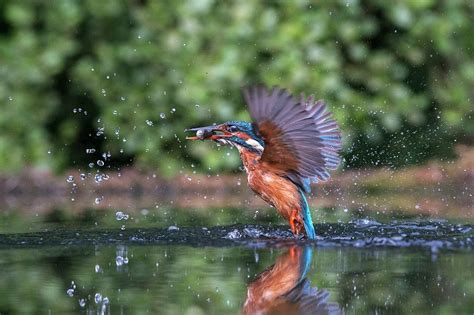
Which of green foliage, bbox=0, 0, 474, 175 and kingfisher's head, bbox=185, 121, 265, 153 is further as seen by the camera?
green foliage, bbox=0, 0, 474, 175

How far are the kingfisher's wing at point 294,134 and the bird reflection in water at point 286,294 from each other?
0.93 meters

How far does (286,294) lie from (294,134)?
6.11 feet

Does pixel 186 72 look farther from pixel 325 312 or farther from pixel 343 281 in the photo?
pixel 325 312

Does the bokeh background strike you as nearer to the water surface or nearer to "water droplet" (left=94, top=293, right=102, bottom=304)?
the water surface

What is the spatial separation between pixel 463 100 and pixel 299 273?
5.57 m

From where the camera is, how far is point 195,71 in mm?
9781

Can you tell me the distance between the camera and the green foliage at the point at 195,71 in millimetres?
9828

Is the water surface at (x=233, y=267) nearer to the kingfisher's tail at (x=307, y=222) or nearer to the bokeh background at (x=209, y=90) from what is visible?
the kingfisher's tail at (x=307, y=222)

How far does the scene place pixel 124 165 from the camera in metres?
10.4

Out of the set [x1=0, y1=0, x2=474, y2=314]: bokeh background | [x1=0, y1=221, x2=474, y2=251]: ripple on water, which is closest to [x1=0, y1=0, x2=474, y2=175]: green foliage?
[x1=0, y1=0, x2=474, y2=314]: bokeh background

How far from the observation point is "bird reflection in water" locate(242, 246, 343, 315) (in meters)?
4.02

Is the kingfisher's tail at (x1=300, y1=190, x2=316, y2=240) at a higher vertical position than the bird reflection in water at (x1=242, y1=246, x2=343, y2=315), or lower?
higher

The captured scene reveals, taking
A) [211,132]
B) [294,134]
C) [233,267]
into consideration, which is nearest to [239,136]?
[211,132]

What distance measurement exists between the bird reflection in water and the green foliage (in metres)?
4.66
